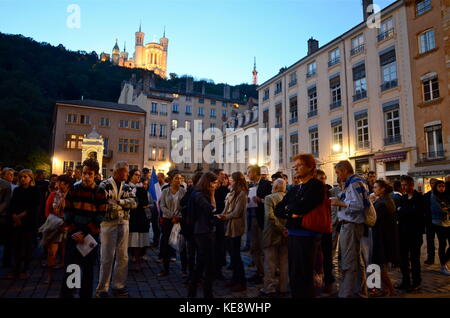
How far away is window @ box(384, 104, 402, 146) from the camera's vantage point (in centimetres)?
2159

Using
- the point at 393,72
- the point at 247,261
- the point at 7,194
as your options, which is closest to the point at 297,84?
the point at 393,72

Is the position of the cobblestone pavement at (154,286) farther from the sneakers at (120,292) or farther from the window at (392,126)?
the window at (392,126)

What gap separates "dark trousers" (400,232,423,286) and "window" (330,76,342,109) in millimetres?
22322

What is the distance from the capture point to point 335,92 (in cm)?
2717

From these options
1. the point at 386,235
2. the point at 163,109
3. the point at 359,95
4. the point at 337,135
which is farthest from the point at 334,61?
the point at 163,109

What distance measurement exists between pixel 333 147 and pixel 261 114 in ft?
43.2

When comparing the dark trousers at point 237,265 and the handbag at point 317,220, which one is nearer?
the handbag at point 317,220

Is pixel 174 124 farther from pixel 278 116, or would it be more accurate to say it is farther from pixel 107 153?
pixel 278 116

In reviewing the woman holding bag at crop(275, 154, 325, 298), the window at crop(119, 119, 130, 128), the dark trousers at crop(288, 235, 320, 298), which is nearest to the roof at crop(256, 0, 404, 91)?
the window at crop(119, 119, 130, 128)

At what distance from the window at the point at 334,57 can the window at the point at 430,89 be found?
8085 mm

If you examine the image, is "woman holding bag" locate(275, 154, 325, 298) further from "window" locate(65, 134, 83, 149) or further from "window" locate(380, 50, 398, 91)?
"window" locate(65, 134, 83, 149)

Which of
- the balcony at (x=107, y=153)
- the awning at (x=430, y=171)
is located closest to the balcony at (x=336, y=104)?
the awning at (x=430, y=171)

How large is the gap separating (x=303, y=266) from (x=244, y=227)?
87.2 inches

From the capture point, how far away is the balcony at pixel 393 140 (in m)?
21.3
